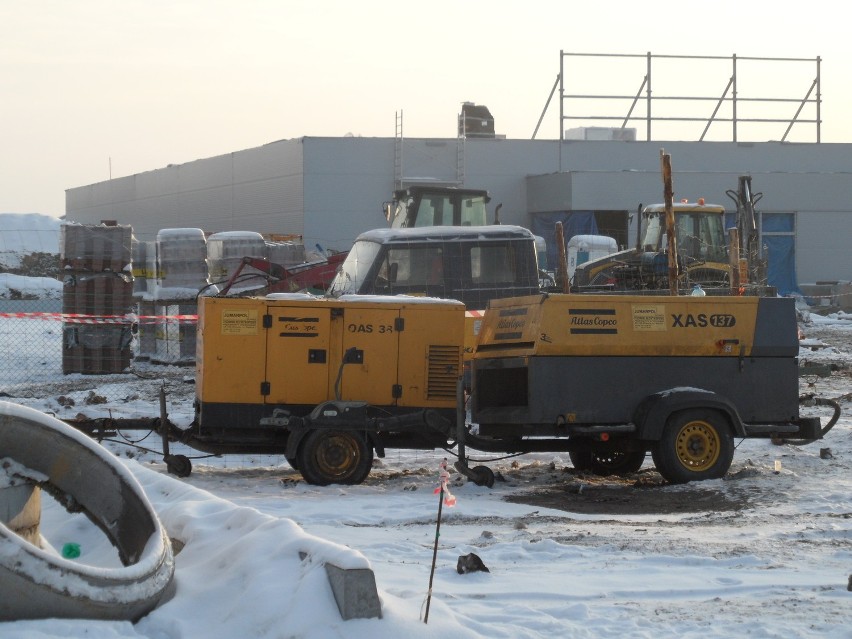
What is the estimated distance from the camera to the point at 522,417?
11883 millimetres

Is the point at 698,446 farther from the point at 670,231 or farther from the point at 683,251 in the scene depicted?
the point at 683,251

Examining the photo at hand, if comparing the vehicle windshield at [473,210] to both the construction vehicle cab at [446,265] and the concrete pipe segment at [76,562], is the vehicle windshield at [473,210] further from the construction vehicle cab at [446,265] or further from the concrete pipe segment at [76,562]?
the concrete pipe segment at [76,562]

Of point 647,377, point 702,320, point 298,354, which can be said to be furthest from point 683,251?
point 298,354

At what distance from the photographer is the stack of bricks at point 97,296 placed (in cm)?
2209

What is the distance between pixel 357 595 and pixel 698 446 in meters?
6.66

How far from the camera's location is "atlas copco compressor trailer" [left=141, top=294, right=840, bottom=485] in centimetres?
1182

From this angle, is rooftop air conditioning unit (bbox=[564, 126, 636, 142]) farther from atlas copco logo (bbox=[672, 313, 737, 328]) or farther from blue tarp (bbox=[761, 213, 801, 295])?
atlas copco logo (bbox=[672, 313, 737, 328])

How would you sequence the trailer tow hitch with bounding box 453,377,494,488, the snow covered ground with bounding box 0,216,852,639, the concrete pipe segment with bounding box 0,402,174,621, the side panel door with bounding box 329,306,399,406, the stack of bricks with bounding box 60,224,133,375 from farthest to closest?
1. the stack of bricks with bounding box 60,224,133,375
2. the side panel door with bounding box 329,306,399,406
3. the trailer tow hitch with bounding box 453,377,494,488
4. the snow covered ground with bounding box 0,216,852,639
5. the concrete pipe segment with bounding box 0,402,174,621

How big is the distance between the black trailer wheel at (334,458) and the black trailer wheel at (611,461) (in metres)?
2.46

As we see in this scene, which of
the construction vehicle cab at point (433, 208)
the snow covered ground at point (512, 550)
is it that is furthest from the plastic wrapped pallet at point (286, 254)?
the snow covered ground at point (512, 550)

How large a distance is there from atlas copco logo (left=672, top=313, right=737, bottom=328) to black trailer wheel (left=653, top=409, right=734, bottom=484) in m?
0.80

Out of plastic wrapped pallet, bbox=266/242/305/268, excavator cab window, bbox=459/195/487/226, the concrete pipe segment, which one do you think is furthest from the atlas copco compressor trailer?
plastic wrapped pallet, bbox=266/242/305/268

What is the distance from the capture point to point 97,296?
2236cm

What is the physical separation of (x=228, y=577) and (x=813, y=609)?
311cm
